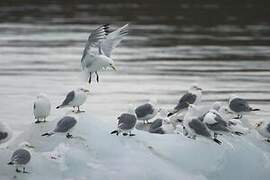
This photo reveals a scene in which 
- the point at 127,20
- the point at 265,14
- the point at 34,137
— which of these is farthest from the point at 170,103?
the point at 265,14

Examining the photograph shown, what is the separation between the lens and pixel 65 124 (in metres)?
10.9

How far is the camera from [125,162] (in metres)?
Result: 10.6

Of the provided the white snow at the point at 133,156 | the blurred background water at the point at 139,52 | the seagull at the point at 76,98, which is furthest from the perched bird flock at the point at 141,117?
the blurred background water at the point at 139,52

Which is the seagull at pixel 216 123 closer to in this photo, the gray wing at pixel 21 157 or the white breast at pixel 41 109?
the white breast at pixel 41 109

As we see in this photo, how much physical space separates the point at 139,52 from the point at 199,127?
55.6 ft

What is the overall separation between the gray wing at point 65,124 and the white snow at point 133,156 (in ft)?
0.57

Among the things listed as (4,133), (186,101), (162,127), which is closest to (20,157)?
(4,133)

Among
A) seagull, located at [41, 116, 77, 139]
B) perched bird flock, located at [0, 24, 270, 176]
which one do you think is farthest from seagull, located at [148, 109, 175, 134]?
seagull, located at [41, 116, 77, 139]

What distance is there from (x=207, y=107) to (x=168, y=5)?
2791 cm

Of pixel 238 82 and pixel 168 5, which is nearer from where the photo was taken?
pixel 238 82

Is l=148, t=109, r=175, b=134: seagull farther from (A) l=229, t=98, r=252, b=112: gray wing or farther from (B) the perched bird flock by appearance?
(A) l=229, t=98, r=252, b=112: gray wing

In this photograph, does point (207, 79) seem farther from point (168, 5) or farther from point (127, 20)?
point (168, 5)

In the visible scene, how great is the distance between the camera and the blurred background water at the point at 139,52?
67.7 feet

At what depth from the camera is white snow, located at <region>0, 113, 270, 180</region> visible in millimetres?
10469
